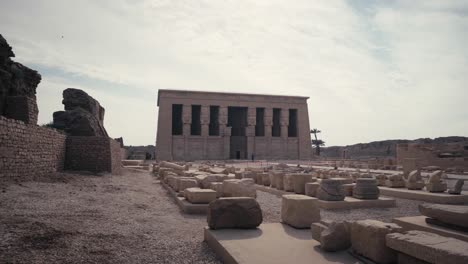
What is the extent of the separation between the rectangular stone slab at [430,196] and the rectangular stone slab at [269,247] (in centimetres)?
653

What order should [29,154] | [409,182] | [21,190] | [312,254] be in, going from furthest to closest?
[409,182], [29,154], [21,190], [312,254]

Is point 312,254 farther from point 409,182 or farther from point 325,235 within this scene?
point 409,182

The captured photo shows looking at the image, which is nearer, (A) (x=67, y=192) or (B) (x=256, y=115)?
(A) (x=67, y=192)

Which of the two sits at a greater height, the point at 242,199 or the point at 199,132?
the point at 199,132

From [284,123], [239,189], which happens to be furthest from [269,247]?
[284,123]

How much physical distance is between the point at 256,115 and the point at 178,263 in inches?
1733

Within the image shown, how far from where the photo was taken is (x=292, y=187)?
34.7 ft

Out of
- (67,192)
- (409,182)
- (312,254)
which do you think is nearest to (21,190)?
(67,192)

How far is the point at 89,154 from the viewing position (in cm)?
1510

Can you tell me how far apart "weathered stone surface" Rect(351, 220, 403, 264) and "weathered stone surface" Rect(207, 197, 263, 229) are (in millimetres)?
1844

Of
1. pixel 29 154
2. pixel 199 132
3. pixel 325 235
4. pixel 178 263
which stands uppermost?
pixel 199 132

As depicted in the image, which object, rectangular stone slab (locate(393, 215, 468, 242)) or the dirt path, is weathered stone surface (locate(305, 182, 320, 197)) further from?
rectangular stone slab (locate(393, 215, 468, 242))

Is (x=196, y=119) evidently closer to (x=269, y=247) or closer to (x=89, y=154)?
(x=89, y=154)

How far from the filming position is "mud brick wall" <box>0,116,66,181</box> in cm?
898
